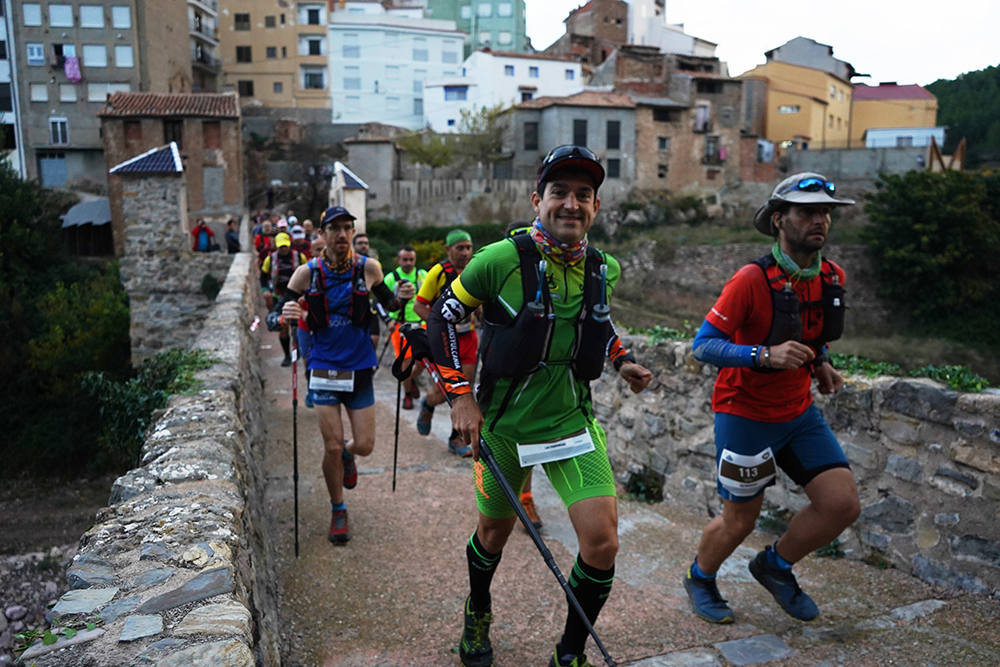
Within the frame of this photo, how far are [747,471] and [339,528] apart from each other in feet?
8.18

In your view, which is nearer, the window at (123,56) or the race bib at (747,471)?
the race bib at (747,471)

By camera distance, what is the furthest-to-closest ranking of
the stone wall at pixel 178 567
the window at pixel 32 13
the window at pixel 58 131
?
the window at pixel 58 131
the window at pixel 32 13
the stone wall at pixel 178 567

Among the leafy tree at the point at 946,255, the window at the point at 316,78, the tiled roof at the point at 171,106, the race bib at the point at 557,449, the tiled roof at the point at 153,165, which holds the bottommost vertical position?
the leafy tree at the point at 946,255

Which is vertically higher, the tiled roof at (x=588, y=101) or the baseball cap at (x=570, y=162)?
the tiled roof at (x=588, y=101)

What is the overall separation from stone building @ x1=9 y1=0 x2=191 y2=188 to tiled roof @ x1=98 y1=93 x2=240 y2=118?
714cm

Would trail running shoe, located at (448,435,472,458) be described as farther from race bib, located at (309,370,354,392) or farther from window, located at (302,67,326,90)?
window, located at (302,67,326,90)

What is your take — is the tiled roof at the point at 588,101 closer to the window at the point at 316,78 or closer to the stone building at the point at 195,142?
the window at the point at 316,78

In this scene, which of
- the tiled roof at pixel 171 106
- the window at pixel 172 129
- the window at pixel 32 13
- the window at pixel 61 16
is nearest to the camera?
the tiled roof at pixel 171 106

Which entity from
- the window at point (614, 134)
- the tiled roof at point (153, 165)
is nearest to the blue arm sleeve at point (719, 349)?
the tiled roof at point (153, 165)

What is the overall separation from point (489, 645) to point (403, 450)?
4.01m

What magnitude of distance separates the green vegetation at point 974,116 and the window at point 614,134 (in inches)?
954

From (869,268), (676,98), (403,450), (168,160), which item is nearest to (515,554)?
(403,450)

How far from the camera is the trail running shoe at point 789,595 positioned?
3.73 metres

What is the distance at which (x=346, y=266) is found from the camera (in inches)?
205
